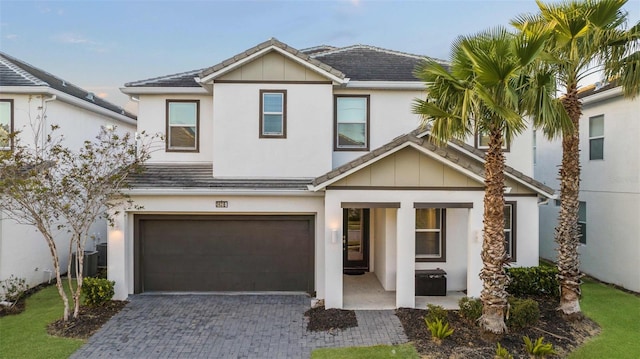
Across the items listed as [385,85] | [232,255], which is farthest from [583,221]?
[232,255]

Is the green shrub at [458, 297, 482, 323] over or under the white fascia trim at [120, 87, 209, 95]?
under

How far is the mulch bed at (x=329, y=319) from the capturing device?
856 cm

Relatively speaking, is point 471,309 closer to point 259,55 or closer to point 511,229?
point 511,229

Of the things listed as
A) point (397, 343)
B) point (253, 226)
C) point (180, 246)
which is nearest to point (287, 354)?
point (397, 343)

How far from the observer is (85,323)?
864cm

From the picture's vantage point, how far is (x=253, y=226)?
36.5 ft

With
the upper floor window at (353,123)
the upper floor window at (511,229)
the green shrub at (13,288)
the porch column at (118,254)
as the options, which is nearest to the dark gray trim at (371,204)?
the upper floor window at (353,123)

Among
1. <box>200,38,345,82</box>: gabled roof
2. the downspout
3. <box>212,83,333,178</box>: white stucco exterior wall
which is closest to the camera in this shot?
<box>200,38,345,82</box>: gabled roof

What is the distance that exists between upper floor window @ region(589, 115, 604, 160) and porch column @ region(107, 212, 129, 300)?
1684cm

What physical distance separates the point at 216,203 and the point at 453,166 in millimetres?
7060

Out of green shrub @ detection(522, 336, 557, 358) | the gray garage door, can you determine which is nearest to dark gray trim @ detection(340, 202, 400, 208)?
the gray garage door

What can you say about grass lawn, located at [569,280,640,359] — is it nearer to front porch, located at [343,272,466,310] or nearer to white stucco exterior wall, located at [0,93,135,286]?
front porch, located at [343,272,466,310]

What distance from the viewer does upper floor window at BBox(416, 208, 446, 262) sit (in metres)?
11.5

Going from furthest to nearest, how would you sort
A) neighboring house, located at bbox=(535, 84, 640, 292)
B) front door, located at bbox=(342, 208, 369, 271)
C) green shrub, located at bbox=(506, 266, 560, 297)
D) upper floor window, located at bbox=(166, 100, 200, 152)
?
front door, located at bbox=(342, 208, 369, 271), upper floor window, located at bbox=(166, 100, 200, 152), neighboring house, located at bbox=(535, 84, 640, 292), green shrub, located at bbox=(506, 266, 560, 297)
